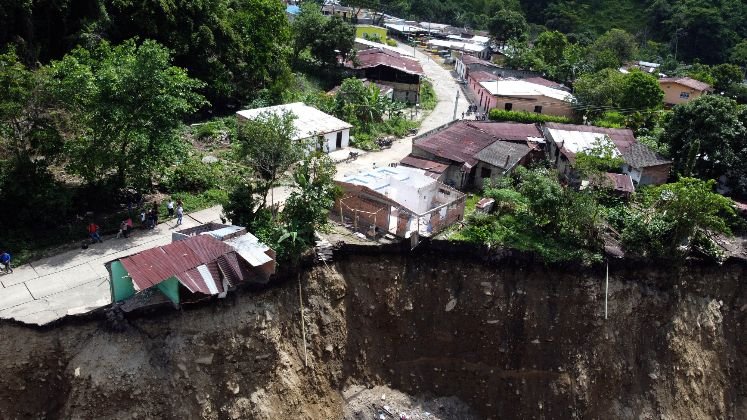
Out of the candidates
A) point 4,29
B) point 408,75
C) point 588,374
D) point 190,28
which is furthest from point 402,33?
point 588,374

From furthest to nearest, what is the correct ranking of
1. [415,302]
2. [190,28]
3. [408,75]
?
[408,75] < [190,28] < [415,302]

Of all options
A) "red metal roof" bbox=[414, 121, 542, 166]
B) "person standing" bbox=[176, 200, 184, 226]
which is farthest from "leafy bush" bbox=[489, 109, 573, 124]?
"person standing" bbox=[176, 200, 184, 226]

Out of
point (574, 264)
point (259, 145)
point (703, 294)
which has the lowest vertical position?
point (703, 294)

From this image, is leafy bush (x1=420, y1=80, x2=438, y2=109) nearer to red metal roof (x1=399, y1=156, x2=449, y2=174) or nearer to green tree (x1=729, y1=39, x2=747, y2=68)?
red metal roof (x1=399, y1=156, x2=449, y2=174)

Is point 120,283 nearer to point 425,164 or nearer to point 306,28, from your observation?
point 425,164

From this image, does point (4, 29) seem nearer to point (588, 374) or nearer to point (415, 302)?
point (415, 302)
